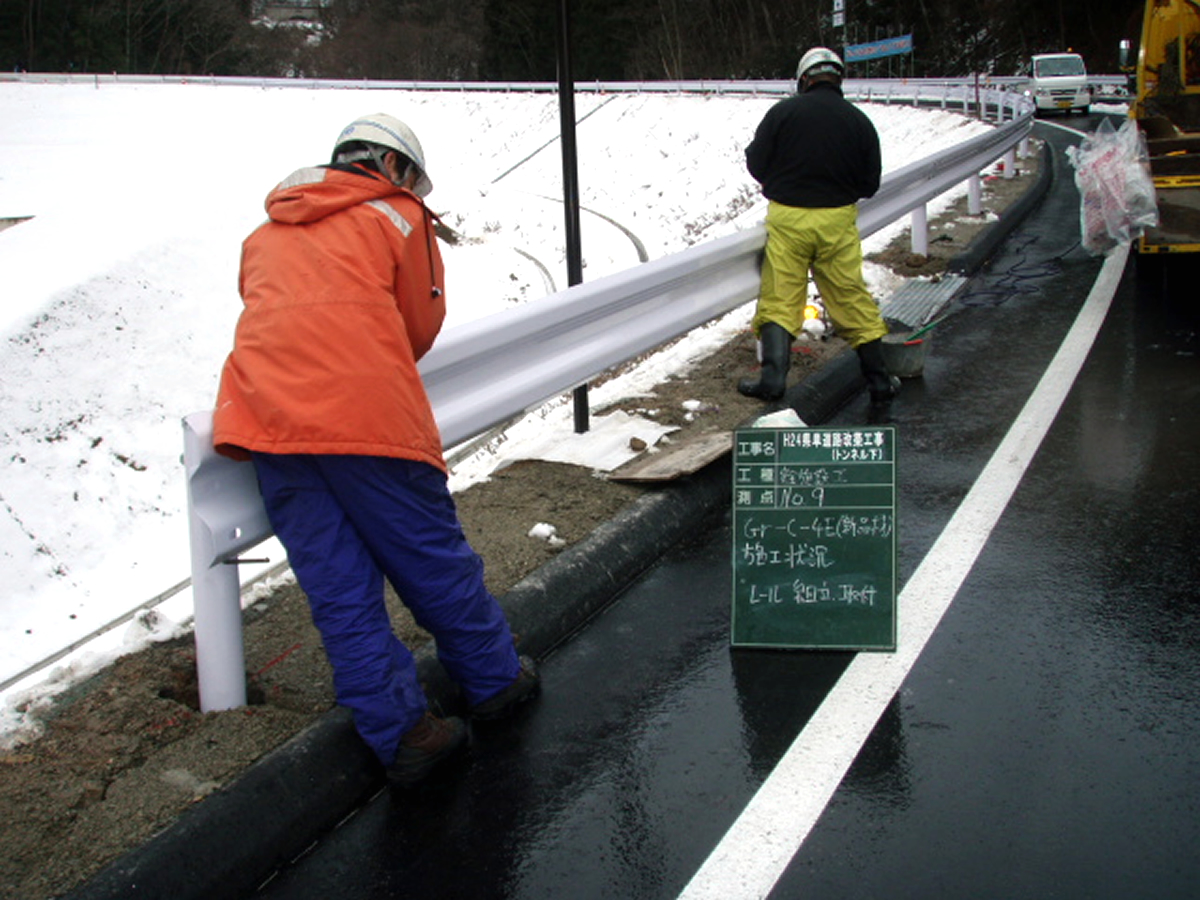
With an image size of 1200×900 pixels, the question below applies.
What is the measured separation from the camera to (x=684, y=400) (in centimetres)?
641

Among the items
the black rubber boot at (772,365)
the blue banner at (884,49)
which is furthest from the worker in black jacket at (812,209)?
the blue banner at (884,49)

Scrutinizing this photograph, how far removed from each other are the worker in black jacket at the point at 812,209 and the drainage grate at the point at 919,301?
1255 mm

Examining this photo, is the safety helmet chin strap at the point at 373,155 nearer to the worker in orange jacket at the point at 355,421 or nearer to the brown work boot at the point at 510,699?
the worker in orange jacket at the point at 355,421

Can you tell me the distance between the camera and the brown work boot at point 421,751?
327 centimetres

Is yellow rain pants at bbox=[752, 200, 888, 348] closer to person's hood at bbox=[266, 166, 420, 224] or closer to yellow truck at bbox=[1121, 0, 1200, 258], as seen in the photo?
person's hood at bbox=[266, 166, 420, 224]

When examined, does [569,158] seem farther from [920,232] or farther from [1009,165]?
[1009,165]

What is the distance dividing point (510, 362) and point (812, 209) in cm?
247

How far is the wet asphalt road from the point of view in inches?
A: 112

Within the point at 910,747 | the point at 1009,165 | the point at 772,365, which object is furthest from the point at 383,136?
the point at 1009,165

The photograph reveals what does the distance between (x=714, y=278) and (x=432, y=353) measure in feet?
8.84

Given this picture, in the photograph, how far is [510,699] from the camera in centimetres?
364

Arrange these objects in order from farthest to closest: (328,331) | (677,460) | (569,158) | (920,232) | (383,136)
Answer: (920,232) → (569,158) → (677,460) → (383,136) → (328,331)

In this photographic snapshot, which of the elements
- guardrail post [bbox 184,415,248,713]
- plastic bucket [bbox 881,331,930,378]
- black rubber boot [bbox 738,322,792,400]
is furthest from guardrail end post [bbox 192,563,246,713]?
plastic bucket [bbox 881,331,930,378]

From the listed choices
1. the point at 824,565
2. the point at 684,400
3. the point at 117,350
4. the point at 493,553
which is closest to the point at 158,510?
the point at 117,350
